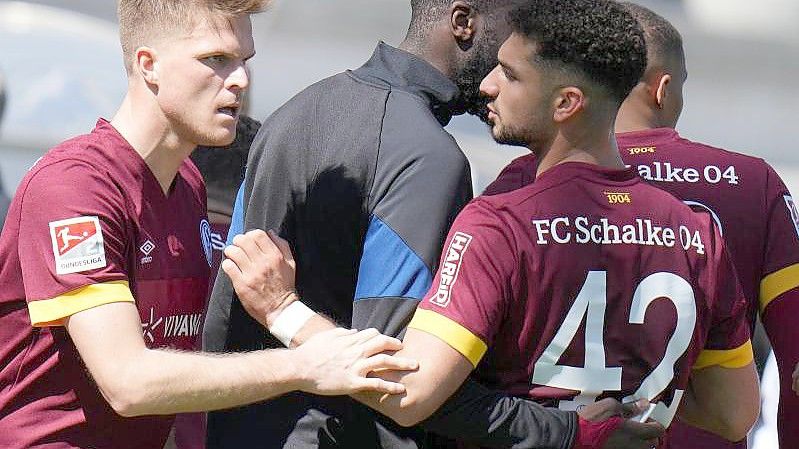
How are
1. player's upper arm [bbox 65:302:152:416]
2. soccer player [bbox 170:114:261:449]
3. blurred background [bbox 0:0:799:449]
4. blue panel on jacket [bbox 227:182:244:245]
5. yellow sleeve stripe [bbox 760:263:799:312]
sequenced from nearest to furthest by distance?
1. player's upper arm [bbox 65:302:152:416]
2. blue panel on jacket [bbox 227:182:244:245]
3. yellow sleeve stripe [bbox 760:263:799:312]
4. soccer player [bbox 170:114:261:449]
5. blurred background [bbox 0:0:799:449]

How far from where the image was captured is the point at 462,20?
8.89ft

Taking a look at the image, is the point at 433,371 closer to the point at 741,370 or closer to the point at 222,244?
the point at 741,370

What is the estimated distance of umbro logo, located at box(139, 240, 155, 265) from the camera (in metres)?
2.46

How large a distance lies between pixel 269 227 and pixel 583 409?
0.66 meters

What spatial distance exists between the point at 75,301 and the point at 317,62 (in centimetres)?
340

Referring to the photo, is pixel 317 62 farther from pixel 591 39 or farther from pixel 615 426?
pixel 615 426

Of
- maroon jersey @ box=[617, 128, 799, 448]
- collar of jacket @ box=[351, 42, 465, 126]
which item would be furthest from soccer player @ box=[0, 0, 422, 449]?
maroon jersey @ box=[617, 128, 799, 448]

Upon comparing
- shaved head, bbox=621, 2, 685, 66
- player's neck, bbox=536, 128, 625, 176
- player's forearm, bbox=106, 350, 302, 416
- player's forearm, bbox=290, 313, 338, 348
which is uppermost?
player's neck, bbox=536, 128, 625, 176

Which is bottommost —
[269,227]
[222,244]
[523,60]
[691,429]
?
[691,429]

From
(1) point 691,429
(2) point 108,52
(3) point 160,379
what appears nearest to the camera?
(3) point 160,379

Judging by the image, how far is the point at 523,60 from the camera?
8.27 ft

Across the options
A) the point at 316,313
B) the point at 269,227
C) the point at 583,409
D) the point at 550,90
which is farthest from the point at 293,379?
the point at 550,90

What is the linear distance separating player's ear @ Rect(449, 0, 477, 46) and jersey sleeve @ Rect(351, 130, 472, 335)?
0.32 metres

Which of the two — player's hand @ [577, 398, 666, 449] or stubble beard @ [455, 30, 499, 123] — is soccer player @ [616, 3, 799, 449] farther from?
player's hand @ [577, 398, 666, 449]
